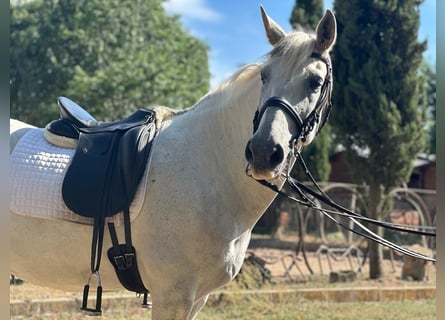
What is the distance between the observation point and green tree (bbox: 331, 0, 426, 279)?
32.4 feet

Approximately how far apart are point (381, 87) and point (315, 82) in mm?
8213

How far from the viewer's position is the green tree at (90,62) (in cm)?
1467

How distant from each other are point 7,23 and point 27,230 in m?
1.83

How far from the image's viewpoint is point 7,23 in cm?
98

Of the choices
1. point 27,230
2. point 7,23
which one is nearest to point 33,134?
point 27,230

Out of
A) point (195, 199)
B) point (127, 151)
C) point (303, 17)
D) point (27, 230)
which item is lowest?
point (27, 230)

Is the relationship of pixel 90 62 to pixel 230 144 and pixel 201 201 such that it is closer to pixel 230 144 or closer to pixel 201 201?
pixel 230 144

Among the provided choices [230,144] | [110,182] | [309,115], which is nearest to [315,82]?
[309,115]

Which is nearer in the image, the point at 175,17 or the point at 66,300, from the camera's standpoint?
the point at 66,300

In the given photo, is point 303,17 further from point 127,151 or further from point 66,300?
point 127,151

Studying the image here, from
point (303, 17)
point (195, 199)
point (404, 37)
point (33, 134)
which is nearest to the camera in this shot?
point (195, 199)

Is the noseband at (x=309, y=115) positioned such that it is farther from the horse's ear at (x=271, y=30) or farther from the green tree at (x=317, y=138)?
the green tree at (x=317, y=138)

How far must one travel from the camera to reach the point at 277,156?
2102 mm

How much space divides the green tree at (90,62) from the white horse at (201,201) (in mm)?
12205
